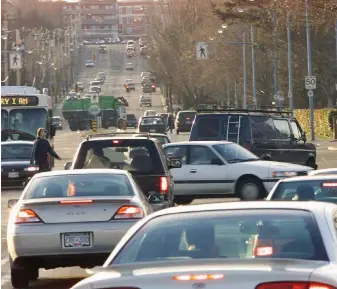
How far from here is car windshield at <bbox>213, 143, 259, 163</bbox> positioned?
1012 inches

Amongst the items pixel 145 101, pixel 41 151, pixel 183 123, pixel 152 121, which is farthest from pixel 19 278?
pixel 145 101

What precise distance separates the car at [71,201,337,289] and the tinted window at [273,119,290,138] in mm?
24018

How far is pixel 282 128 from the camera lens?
31.9 metres

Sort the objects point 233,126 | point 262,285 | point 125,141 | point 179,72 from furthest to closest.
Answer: point 179,72 < point 233,126 < point 125,141 < point 262,285

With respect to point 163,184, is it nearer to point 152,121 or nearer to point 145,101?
point 152,121

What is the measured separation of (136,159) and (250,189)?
305 inches

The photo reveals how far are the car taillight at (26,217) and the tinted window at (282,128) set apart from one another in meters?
18.8

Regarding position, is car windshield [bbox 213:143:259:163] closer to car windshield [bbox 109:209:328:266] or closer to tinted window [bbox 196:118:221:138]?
tinted window [bbox 196:118:221:138]

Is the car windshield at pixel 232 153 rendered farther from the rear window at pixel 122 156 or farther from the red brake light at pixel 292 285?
the red brake light at pixel 292 285

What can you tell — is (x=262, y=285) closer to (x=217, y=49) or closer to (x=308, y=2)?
(x=308, y=2)

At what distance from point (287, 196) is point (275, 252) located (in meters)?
6.33

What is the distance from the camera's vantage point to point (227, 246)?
722 centimetres

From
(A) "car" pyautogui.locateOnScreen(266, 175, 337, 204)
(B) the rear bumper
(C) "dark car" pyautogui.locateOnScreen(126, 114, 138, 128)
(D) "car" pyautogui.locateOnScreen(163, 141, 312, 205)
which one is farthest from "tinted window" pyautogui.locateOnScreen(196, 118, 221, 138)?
(C) "dark car" pyautogui.locateOnScreen(126, 114, 138, 128)

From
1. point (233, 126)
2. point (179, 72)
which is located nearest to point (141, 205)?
point (233, 126)
